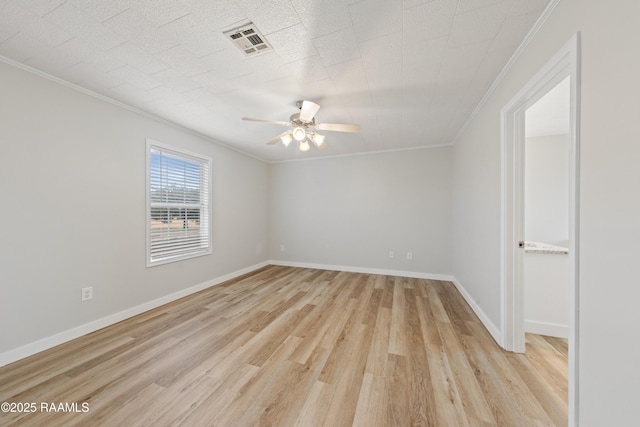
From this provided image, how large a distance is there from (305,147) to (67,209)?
2.48m

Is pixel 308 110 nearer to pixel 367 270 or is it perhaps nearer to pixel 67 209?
pixel 67 209

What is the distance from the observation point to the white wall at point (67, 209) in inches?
68.4

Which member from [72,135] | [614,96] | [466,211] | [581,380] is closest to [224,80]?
[72,135]

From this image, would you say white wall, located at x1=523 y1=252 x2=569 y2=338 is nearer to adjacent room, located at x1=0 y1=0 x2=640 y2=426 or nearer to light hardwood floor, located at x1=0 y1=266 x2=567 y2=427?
adjacent room, located at x1=0 y1=0 x2=640 y2=426

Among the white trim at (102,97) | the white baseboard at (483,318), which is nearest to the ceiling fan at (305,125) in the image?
the white trim at (102,97)

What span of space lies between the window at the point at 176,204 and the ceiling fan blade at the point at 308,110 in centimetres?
205

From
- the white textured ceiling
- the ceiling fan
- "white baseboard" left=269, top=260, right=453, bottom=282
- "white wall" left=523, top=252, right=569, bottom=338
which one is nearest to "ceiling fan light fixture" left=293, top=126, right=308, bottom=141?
the ceiling fan

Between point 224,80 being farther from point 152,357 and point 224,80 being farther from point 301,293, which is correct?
point 301,293

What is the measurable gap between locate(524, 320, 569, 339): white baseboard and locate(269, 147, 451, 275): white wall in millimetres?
1728

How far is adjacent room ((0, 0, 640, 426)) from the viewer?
3.32 ft

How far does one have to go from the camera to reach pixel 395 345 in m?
1.95

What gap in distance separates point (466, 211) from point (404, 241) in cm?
131

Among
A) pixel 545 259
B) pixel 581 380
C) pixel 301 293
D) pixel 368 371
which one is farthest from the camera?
pixel 301 293

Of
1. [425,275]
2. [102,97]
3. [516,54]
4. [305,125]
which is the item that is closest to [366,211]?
[425,275]
